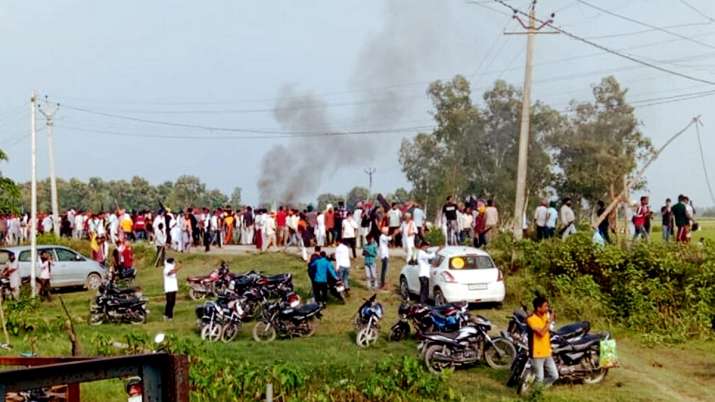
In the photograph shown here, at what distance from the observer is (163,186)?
260ft

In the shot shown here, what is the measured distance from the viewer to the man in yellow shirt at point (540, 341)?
12.4 meters

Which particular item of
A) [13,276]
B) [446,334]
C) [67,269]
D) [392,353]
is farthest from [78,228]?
[446,334]

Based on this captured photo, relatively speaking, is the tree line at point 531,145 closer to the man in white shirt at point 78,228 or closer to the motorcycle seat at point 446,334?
the man in white shirt at point 78,228

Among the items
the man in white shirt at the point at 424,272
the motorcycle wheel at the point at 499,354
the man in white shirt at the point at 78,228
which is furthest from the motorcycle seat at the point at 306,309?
the man in white shirt at the point at 78,228

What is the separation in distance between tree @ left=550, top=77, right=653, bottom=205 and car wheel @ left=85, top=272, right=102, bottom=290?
2937 cm

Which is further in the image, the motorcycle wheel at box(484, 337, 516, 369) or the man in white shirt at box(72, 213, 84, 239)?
the man in white shirt at box(72, 213, 84, 239)

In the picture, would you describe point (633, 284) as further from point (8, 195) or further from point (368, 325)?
point (8, 195)

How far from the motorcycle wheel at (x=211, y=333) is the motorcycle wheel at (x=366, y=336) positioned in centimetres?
316

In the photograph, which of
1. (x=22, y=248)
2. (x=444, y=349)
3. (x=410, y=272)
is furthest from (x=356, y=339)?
(x=22, y=248)

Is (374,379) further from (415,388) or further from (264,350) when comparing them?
(264,350)

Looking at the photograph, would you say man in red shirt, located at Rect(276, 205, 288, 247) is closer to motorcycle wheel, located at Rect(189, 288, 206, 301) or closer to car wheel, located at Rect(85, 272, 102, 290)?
motorcycle wheel, located at Rect(189, 288, 206, 301)

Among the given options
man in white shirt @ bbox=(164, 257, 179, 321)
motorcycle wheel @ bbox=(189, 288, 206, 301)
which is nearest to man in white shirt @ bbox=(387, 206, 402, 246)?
motorcycle wheel @ bbox=(189, 288, 206, 301)

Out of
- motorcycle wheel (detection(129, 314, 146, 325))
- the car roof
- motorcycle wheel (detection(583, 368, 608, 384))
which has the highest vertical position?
the car roof

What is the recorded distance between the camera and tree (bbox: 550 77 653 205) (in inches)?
1859
